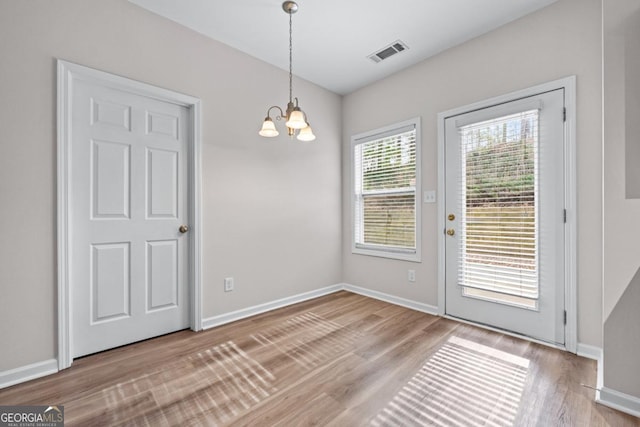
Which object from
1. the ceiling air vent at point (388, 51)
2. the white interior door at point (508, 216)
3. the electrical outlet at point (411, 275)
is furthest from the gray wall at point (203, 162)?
the white interior door at point (508, 216)

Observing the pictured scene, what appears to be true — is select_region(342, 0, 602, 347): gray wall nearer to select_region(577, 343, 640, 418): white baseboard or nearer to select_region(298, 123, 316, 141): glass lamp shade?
select_region(577, 343, 640, 418): white baseboard

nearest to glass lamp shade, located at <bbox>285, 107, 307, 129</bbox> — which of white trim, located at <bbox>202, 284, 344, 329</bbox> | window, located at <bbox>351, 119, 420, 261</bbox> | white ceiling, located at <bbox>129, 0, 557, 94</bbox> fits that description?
white ceiling, located at <bbox>129, 0, 557, 94</bbox>

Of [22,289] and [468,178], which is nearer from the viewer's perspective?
[22,289]

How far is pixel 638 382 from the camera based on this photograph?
4.93 ft

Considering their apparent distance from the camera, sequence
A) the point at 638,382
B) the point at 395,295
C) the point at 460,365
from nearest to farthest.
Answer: the point at 638,382
the point at 460,365
the point at 395,295

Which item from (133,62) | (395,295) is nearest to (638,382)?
(395,295)

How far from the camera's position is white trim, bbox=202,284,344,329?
2.70m

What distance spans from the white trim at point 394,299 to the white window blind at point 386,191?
56 cm

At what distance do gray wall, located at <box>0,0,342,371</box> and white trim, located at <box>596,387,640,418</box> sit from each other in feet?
8.63

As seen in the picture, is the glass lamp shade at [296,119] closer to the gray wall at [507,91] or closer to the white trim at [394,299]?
the gray wall at [507,91]

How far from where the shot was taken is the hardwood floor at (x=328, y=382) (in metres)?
1.50

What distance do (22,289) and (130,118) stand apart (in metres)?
1.42

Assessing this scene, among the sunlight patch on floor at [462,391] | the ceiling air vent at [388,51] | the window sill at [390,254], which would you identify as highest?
the ceiling air vent at [388,51]

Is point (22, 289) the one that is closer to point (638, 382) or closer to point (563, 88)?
point (638, 382)
